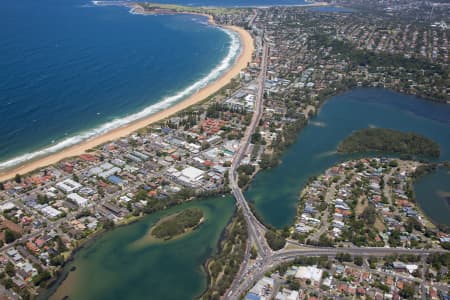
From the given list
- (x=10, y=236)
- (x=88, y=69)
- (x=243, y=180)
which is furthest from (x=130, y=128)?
(x=88, y=69)

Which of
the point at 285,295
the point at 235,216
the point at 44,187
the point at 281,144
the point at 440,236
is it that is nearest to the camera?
the point at 285,295

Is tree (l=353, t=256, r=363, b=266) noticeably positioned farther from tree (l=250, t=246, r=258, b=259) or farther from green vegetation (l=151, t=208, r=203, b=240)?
green vegetation (l=151, t=208, r=203, b=240)

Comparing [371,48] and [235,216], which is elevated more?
[371,48]

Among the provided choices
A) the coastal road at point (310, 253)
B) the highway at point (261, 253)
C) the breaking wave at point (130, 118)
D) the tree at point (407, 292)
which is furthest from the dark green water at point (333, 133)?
the breaking wave at point (130, 118)

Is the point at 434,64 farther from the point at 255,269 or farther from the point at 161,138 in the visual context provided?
the point at 255,269

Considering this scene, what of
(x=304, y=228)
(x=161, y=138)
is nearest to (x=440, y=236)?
(x=304, y=228)

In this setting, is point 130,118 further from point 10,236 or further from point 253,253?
point 253,253
